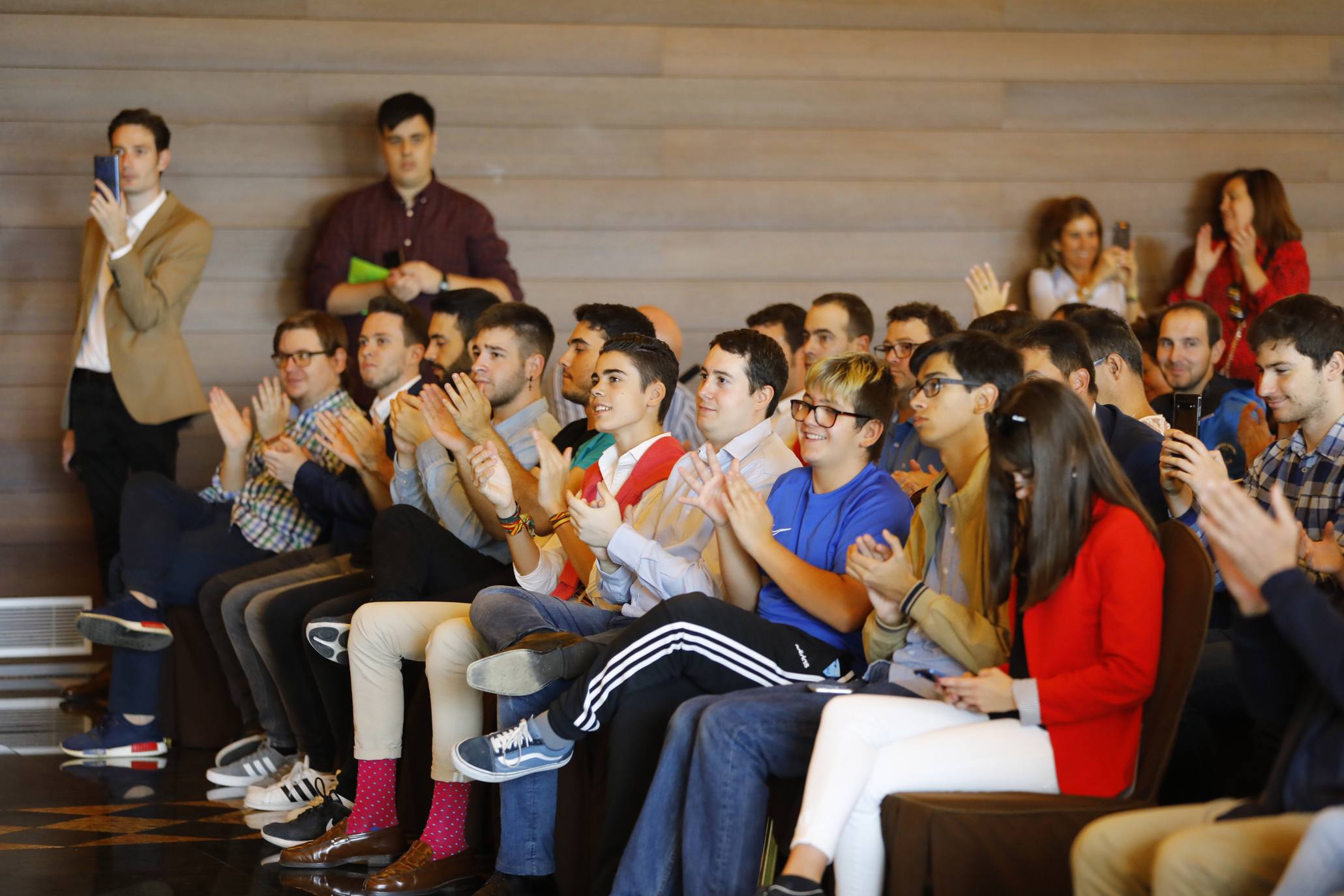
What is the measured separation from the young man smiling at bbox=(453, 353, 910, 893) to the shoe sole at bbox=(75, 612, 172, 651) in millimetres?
1937

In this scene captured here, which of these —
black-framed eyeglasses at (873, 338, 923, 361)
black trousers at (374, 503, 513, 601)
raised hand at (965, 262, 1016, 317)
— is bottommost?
black trousers at (374, 503, 513, 601)

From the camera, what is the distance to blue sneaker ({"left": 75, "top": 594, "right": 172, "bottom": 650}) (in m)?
4.29

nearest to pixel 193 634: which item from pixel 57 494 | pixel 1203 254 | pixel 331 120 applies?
pixel 57 494

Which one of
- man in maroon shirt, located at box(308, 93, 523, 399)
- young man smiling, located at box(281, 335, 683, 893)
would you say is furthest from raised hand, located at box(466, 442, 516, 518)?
man in maroon shirt, located at box(308, 93, 523, 399)

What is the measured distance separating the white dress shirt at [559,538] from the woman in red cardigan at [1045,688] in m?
1.10

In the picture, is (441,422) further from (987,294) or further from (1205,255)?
(1205,255)

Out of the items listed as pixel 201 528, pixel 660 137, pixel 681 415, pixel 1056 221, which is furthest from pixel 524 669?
pixel 1056 221

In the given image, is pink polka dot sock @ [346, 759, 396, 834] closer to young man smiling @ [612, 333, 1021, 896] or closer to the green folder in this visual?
young man smiling @ [612, 333, 1021, 896]

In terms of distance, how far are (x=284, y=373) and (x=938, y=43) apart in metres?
3.01

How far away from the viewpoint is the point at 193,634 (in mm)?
4488

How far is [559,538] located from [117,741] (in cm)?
185

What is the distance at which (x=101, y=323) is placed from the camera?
507cm

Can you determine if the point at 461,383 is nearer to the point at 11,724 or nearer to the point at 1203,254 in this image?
the point at 11,724

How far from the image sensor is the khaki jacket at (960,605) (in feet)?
7.97
